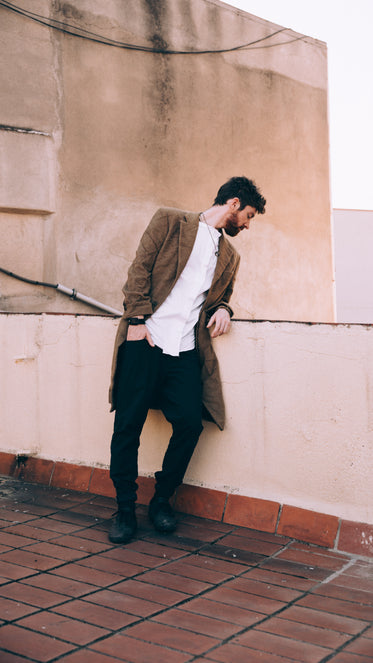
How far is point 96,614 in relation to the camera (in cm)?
258

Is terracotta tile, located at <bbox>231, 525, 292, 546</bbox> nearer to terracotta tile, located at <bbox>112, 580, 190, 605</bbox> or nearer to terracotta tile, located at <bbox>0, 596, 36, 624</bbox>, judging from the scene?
terracotta tile, located at <bbox>112, 580, 190, 605</bbox>

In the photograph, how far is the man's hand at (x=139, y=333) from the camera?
3.54 m

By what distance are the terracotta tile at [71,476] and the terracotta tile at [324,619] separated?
1.85m

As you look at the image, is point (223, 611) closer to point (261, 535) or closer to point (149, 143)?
point (261, 535)

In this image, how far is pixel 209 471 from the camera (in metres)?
3.80

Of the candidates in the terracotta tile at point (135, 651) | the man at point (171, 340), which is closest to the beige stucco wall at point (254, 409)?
the man at point (171, 340)

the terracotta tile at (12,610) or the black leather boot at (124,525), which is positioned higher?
the black leather boot at (124,525)

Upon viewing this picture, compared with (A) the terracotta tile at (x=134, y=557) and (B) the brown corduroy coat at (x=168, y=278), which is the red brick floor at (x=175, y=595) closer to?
(A) the terracotta tile at (x=134, y=557)

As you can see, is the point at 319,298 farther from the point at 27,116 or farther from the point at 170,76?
the point at 27,116

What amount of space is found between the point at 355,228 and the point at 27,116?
573 inches

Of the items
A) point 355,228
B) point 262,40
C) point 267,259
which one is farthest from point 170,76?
point 355,228

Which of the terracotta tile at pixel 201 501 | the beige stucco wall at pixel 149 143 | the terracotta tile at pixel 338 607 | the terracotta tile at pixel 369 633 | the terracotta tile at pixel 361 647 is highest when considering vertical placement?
the beige stucco wall at pixel 149 143

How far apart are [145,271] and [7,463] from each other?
1.80 metres

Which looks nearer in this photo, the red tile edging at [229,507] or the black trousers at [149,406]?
the red tile edging at [229,507]
